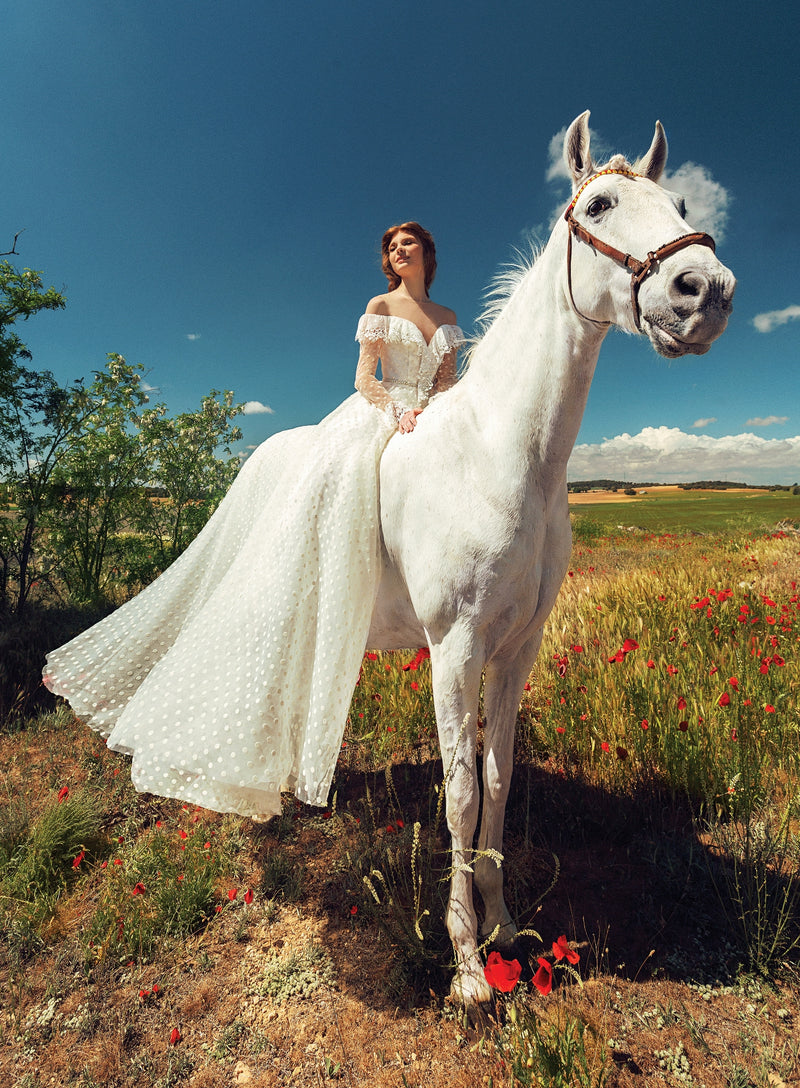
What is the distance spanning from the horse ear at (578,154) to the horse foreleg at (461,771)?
1862 mm

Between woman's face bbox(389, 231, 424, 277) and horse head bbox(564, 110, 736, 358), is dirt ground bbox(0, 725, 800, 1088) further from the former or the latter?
woman's face bbox(389, 231, 424, 277)

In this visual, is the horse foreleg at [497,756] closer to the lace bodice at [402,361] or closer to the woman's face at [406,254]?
the lace bodice at [402,361]

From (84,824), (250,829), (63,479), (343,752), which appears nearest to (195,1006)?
(250,829)

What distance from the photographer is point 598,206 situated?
65.9 inches

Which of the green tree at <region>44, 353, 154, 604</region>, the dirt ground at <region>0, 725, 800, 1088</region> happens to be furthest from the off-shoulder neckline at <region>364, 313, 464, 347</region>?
the green tree at <region>44, 353, 154, 604</region>

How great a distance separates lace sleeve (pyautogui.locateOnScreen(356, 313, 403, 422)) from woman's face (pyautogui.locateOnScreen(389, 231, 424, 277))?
0.46 m

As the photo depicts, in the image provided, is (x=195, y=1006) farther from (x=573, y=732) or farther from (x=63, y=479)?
(x=63, y=479)

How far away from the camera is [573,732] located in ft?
10.8

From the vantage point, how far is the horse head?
4.52 feet

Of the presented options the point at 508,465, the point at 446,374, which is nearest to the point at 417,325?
the point at 446,374

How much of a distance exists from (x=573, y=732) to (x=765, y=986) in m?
1.50

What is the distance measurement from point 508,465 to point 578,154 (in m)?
1.23

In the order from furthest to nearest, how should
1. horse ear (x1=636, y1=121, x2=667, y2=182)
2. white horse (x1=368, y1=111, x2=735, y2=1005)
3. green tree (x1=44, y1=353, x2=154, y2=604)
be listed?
green tree (x1=44, y1=353, x2=154, y2=604) → horse ear (x1=636, y1=121, x2=667, y2=182) → white horse (x1=368, y1=111, x2=735, y2=1005)

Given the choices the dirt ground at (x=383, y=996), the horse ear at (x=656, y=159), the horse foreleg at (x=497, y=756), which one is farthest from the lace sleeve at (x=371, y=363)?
the dirt ground at (x=383, y=996)
